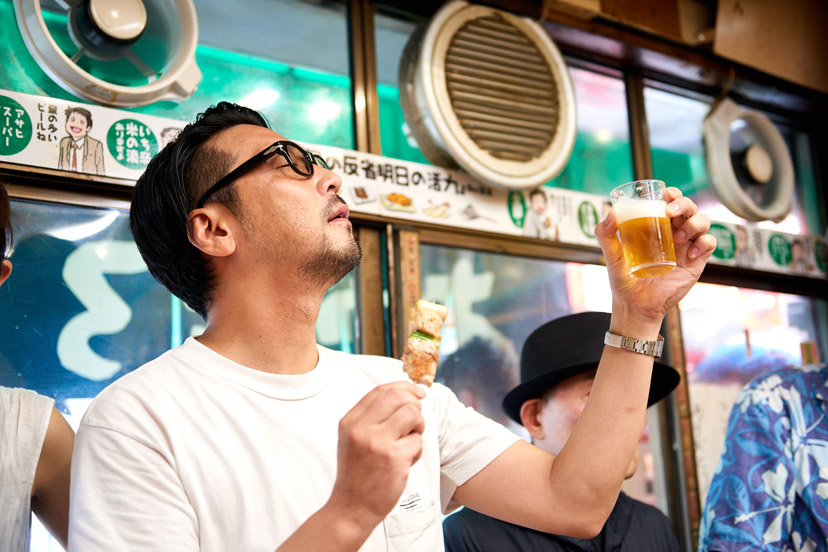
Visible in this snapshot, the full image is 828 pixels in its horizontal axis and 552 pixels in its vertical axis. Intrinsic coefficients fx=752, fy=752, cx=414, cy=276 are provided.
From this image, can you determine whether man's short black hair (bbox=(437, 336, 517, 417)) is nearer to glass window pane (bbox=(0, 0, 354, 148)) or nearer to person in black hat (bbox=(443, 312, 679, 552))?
person in black hat (bbox=(443, 312, 679, 552))

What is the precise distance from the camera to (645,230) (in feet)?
4.94

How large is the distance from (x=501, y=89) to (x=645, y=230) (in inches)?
77.5

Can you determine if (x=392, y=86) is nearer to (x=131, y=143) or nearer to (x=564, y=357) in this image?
(x=131, y=143)

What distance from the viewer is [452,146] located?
3.05 m

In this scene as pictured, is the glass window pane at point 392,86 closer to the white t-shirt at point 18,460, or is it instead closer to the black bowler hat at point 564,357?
the black bowler hat at point 564,357

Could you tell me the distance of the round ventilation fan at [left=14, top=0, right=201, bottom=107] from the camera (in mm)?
2357

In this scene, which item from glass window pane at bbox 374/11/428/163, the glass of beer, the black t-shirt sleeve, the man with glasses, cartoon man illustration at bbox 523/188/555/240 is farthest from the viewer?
cartoon man illustration at bbox 523/188/555/240

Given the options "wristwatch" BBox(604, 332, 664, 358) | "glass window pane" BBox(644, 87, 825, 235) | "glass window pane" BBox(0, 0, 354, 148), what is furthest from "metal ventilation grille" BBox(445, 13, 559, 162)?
"wristwatch" BBox(604, 332, 664, 358)

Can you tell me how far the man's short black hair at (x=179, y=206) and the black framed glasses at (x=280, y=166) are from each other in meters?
0.02

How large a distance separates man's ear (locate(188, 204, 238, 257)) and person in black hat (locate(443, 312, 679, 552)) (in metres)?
1.04

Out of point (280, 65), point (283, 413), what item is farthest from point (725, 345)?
point (283, 413)

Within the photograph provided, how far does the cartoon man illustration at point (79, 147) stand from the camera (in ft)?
7.69

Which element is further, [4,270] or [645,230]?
[4,270]

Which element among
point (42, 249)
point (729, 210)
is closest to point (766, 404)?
point (729, 210)
